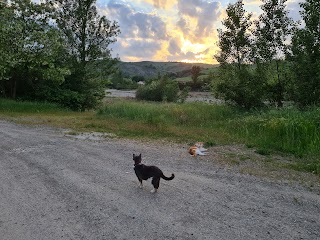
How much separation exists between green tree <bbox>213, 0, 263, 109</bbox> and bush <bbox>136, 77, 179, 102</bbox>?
24.4 meters

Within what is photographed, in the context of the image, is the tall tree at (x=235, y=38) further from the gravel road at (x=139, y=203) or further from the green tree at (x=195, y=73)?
the green tree at (x=195, y=73)

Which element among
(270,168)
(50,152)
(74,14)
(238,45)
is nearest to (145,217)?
(270,168)

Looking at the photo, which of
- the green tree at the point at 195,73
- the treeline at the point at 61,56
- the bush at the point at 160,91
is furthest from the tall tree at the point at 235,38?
the green tree at the point at 195,73

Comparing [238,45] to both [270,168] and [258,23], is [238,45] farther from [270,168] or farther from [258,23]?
[270,168]

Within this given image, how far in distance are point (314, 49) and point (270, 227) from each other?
50.2 feet

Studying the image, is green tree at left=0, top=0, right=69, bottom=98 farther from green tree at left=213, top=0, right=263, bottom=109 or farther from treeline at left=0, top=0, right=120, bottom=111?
green tree at left=213, top=0, right=263, bottom=109

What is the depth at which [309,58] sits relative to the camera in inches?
710

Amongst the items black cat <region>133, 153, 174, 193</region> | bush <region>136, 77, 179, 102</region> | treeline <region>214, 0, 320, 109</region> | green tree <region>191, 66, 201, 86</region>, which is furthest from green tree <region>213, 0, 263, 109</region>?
green tree <region>191, 66, 201, 86</region>

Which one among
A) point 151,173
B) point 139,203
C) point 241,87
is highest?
point 241,87

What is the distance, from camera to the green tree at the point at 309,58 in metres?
17.7

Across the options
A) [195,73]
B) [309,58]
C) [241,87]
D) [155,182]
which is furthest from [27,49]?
[195,73]

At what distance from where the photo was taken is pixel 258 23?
71.2ft

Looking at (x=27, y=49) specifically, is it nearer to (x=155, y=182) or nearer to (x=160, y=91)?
(x=155, y=182)

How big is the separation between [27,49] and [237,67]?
15.3 metres
